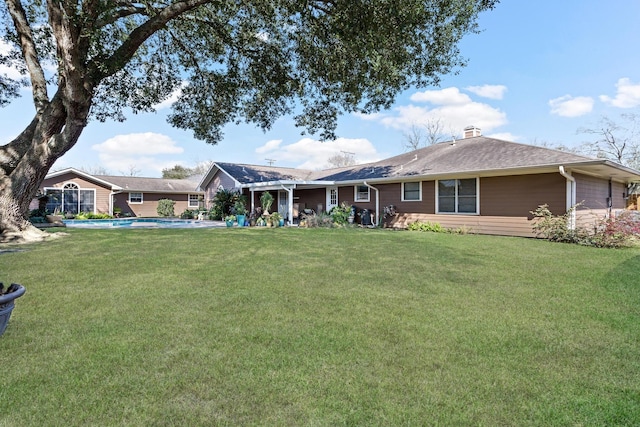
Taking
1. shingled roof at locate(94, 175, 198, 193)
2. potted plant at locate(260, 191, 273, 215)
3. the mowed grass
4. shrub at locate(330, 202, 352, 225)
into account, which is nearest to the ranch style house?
potted plant at locate(260, 191, 273, 215)

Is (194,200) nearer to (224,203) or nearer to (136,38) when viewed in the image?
(224,203)

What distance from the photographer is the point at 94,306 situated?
4059 millimetres

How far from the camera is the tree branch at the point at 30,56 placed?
9.55m

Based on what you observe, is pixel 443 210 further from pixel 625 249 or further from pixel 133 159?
pixel 133 159

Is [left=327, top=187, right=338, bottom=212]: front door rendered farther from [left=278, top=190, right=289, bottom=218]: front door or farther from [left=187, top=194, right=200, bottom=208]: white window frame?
[left=187, top=194, right=200, bottom=208]: white window frame

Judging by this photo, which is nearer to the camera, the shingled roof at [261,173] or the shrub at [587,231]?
the shrub at [587,231]

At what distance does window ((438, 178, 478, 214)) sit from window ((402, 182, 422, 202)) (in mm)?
996

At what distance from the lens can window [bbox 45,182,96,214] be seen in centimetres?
2339

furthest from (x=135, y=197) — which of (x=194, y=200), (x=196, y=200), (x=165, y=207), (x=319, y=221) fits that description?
(x=319, y=221)

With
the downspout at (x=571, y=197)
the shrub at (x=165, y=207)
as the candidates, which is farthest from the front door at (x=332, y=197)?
the shrub at (x=165, y=207)

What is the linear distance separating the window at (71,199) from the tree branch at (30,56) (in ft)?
53.2

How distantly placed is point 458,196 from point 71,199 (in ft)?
83.3

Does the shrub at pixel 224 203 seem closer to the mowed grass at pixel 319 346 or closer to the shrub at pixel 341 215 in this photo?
the shrub at pixel 341 215

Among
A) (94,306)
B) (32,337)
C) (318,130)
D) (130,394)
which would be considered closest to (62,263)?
(94,306)
